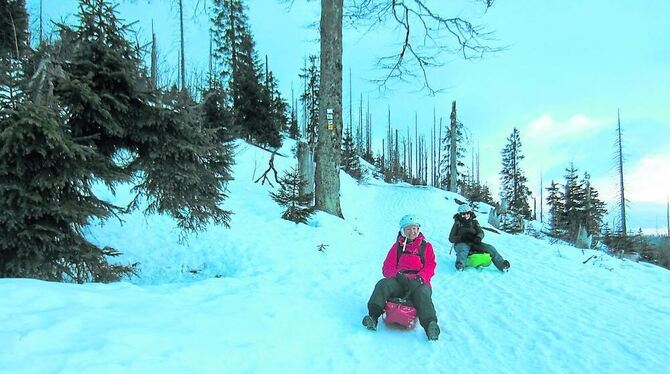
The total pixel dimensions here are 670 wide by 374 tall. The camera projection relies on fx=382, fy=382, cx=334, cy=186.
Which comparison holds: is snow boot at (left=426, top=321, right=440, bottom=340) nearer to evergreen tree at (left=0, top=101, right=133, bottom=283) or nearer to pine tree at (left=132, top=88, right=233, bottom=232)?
pine tree at (left=132, top=88, right=233, bottom=232)

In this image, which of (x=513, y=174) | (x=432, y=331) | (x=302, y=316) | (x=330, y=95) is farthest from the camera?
(x=513, y=174)

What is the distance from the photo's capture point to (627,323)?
443 centimetres

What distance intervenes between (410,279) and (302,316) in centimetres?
135

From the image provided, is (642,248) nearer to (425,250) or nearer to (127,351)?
(425,250)

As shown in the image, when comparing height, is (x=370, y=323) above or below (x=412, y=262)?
below

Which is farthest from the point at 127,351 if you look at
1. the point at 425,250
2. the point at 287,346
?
the point at 425,250

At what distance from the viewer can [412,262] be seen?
4785 mm

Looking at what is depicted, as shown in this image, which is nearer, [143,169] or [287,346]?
[287,346]

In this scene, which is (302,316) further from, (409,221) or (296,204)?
(296,204)

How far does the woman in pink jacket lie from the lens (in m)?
4.18

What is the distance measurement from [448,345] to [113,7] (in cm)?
552

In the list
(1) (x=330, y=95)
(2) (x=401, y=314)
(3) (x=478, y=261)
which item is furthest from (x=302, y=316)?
(1) (x=330, y=95)

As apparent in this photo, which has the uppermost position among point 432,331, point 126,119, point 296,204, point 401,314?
point 126,119

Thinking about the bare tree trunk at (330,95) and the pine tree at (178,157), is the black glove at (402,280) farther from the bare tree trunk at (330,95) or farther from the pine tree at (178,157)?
the bare tree trunk at (330,95)
